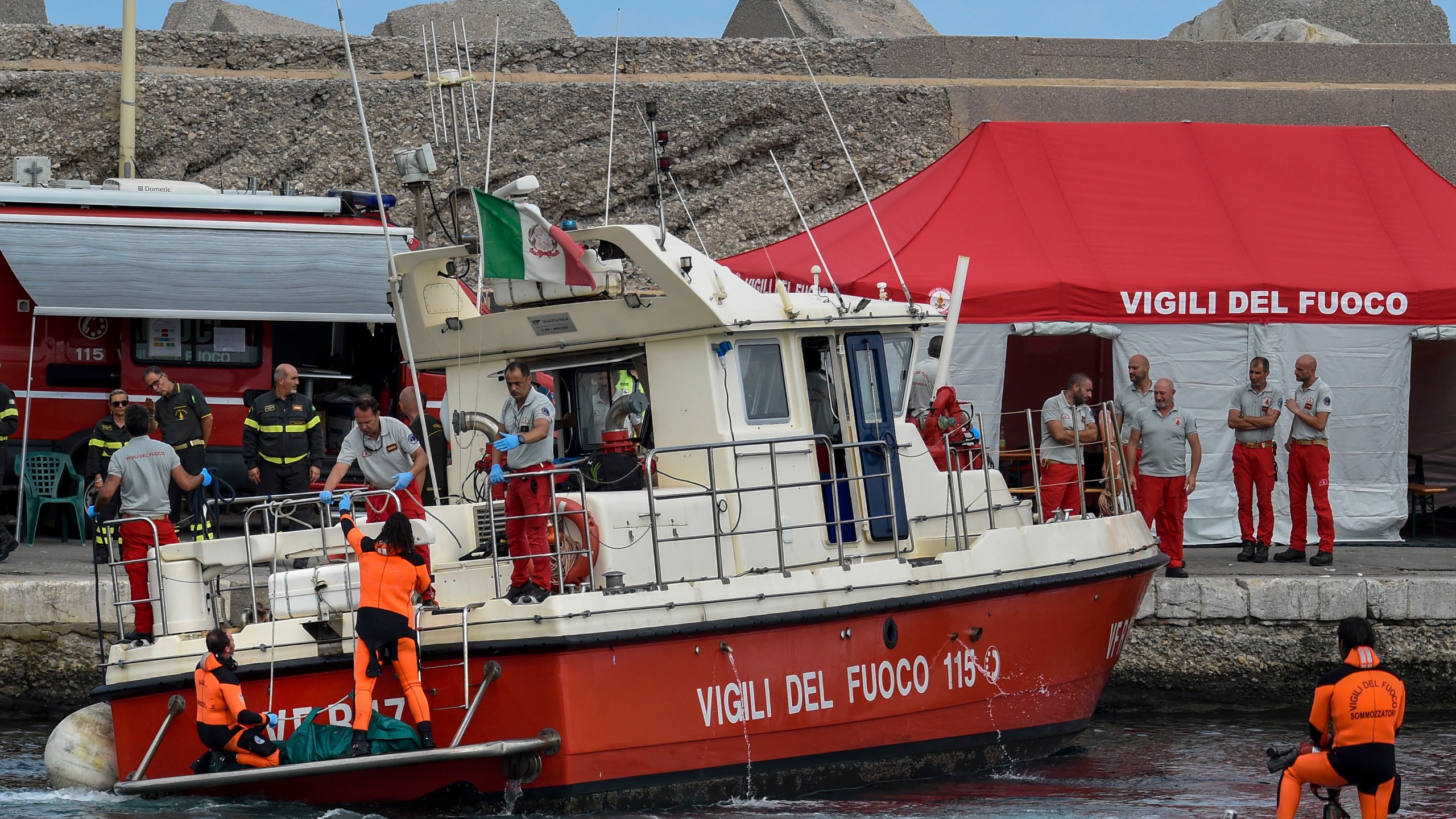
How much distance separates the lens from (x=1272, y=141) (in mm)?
13117

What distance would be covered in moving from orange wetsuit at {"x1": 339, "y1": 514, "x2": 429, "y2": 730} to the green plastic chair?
19.1 feet

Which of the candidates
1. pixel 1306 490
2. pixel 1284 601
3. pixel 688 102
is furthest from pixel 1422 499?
pixel 688 102

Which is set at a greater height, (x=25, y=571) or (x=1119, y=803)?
(x=25, y=571)

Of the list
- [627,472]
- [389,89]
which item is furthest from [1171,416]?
[389,89]

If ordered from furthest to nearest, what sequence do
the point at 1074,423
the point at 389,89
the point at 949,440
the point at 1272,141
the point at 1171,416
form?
the point at 389,89, the point at 1272,141, the point at 1171,416, the point at 1074,423, the point at 949,440

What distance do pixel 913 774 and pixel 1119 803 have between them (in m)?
1.01

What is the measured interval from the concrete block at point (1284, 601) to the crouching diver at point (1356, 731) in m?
4.02

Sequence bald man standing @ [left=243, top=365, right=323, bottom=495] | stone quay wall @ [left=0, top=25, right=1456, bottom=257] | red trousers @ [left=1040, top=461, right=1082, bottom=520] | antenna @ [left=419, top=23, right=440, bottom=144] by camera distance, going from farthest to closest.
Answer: stone quay wall @ [left=0, top=25, right=1456, bottom=257]
bald man standing @ [left=243, top=365, right=323, bottom=495]
red trousers @ [left=1040, top=461, right=1082, bottom=520]
antenna @ [left=419, top=23, right=440, bottom=144]

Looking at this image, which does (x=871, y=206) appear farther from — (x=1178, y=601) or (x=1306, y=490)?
(x=1306, y=490)

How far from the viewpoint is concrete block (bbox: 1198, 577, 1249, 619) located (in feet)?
32.9

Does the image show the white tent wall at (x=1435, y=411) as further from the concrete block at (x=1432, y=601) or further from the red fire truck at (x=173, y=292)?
the red fire truck at (x=173, y=292)

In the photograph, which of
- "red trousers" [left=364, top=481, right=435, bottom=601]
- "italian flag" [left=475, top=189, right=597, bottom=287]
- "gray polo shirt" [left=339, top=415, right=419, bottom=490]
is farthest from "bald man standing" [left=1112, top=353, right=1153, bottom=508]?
"red trousers" [left=364, top=481, right=435, bottom=601]

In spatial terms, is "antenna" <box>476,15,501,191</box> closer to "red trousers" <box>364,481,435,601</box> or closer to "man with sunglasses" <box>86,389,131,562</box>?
"red trousers" <box>364,481,435,601</box>

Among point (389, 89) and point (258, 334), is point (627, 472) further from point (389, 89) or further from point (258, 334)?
point (389, 89)
